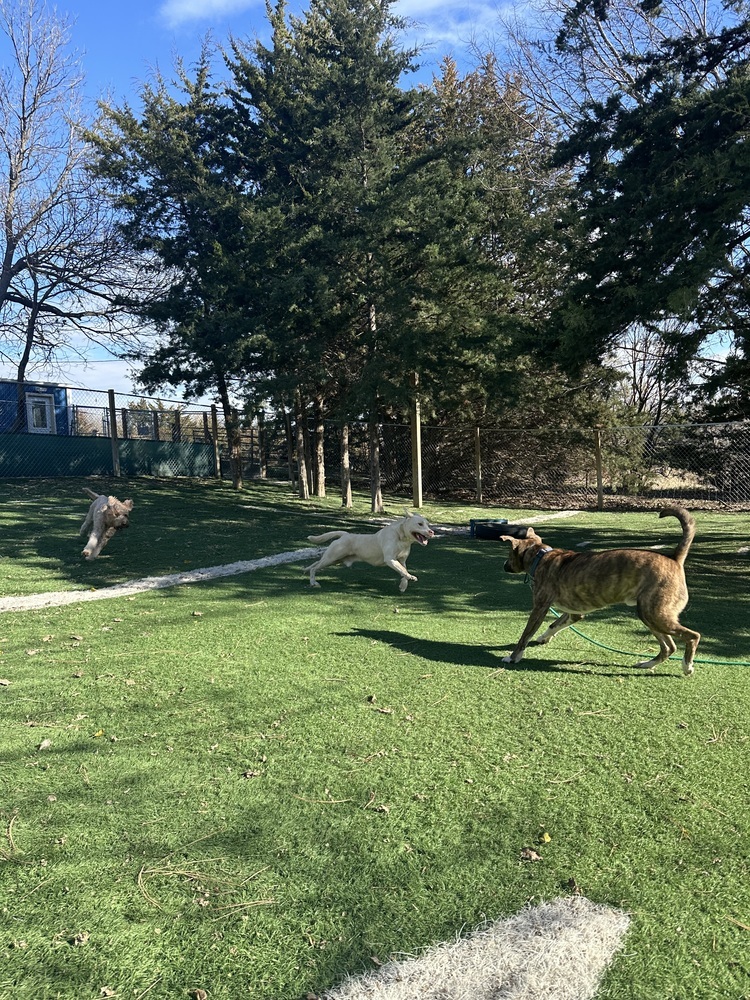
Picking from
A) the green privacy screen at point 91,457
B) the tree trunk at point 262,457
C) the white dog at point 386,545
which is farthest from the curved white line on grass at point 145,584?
the tree trunk at point 262,457

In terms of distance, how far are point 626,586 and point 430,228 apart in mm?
11527

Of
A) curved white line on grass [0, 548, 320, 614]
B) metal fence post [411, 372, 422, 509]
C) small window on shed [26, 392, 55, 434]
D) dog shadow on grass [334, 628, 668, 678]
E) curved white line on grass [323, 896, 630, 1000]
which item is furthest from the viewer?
small window on shed [26, 392, 55, 434]

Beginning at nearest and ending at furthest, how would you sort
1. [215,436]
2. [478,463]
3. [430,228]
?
1. [430,228]
2. [478,463]
3. [215,436]

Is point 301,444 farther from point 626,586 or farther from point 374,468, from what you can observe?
point 626,586

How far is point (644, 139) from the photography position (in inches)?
374

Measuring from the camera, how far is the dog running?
4410 mm

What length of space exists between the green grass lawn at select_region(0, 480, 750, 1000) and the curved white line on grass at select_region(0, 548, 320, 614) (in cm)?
48

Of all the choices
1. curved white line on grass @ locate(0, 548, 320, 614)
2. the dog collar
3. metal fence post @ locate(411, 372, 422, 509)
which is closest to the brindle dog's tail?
the dog collar

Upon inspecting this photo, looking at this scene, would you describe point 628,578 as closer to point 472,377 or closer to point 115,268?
point 472,377

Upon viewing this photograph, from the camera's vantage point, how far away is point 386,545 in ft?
25.0

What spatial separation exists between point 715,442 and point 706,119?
1138cm

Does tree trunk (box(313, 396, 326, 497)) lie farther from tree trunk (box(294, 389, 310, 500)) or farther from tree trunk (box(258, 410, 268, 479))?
tree trunk (box(258, 410, 268, 479))

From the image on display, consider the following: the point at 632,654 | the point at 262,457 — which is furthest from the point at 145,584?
the point at 262,457

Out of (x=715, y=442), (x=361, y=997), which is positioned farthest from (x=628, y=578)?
(x=715, y=442)
